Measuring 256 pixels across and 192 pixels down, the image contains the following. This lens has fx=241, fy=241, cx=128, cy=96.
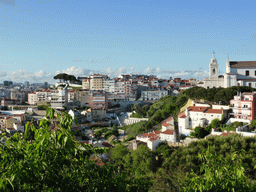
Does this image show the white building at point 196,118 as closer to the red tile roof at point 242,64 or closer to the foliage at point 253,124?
the foliage at point 253,124

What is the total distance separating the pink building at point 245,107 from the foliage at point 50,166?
2285 centimetres

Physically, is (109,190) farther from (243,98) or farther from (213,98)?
(213,98)

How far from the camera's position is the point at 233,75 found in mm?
35250

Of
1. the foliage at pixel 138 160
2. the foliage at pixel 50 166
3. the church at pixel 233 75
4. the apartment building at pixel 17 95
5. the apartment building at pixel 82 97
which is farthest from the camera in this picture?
the apartment building at pixel 17 95

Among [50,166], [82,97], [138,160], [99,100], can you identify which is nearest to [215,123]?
[138,160]

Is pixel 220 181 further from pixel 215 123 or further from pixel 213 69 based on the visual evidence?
pixel 213 69

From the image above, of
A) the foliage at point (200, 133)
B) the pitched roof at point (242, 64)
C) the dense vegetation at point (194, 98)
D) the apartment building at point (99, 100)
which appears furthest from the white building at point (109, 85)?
the foliage at point (200, 133)

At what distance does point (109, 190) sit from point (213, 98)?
28059mm

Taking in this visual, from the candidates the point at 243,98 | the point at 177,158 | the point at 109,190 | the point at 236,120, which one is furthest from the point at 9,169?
the point at 243,98

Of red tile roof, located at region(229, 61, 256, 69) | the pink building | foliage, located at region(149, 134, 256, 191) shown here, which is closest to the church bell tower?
red tile roof, located at region(229, 61, 256, 69)

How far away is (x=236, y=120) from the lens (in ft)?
78.2

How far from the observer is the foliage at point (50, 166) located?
11.5ft

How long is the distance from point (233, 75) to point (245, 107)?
12.0 m

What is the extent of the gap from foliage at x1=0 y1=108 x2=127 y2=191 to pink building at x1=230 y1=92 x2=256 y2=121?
22851mm
